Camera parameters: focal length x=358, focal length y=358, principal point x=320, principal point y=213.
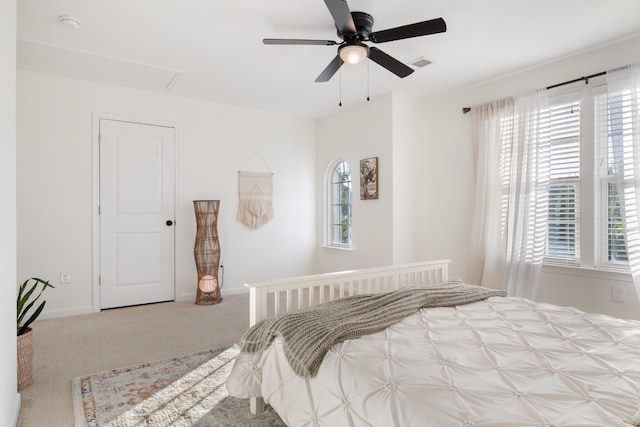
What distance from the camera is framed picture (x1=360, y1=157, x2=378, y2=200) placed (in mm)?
→ 4500

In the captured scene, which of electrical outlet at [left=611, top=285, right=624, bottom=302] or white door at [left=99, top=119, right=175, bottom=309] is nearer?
electrical outlet at [left=611, top=285, right=624, bottom=302]

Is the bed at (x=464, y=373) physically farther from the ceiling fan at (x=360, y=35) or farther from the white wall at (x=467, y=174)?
the ceiling fan at (x=360, y=35)

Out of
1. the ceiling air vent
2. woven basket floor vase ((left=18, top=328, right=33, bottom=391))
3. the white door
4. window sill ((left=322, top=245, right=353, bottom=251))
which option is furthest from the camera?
window sill ((left=322, top=245, right=353, bottom=251))

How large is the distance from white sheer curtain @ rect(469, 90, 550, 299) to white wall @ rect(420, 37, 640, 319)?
191 mm

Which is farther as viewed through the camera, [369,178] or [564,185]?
[369,178]

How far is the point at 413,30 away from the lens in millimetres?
2225

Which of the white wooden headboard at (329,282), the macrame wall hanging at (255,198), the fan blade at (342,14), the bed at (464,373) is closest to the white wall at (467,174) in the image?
the white wooden headboard at (329,282)

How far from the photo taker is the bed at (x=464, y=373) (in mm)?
1079

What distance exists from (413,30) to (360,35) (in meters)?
0.39

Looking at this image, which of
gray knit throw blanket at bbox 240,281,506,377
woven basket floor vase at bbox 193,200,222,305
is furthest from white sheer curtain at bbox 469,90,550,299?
woven basket floor vase at bbox 193,200,222,305

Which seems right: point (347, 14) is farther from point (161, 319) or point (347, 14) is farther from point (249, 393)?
point (161, 319)

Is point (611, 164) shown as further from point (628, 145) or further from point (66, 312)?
point (66, 312)

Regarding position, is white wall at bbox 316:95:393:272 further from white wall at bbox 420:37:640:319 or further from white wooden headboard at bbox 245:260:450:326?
white wooden headboard at bbox 245:260:450:326
